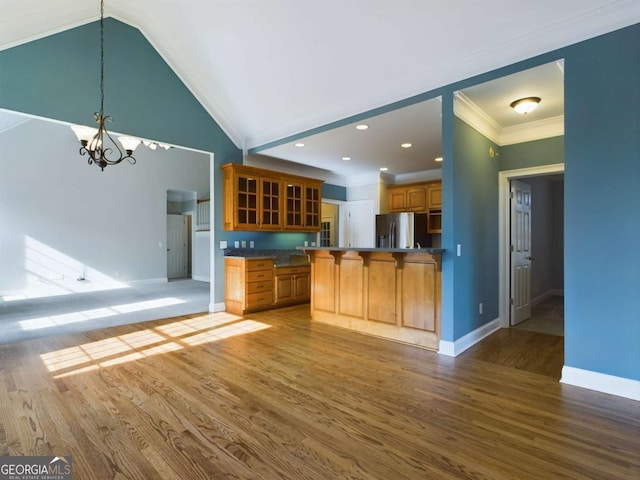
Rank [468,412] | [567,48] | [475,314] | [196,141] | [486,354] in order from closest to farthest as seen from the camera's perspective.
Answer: [468,412]
[567,48]
[486,354]
[475,314]
[196,141]

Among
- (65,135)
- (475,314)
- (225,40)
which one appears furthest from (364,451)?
(65,135)

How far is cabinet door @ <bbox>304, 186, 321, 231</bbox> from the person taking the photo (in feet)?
21.4

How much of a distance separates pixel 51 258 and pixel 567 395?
9254 millimetres

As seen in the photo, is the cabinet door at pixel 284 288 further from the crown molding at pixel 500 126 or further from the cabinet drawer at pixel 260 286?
the crown molding at pixel 500 126

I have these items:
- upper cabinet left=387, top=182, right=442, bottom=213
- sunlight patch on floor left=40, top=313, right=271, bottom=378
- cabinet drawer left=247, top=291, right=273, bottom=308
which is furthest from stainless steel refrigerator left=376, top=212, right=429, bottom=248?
sunlight patch on floor left=40, top=313, right=271, bottom=378

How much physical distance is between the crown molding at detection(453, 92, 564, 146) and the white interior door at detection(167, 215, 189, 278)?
915 cm

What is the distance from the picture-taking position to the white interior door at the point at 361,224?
7426 mm

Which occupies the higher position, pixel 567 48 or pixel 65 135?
pixel 65 135

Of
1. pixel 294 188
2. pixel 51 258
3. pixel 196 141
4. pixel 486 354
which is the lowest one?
pixel 486 354

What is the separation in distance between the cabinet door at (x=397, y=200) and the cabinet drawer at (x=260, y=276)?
3300 millimetres

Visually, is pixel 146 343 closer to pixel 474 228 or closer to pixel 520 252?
pixel 474 228

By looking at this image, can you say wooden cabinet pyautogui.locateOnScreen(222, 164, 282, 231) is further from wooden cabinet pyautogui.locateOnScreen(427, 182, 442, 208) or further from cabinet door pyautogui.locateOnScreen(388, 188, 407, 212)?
wooden cabinet pyautogui.locateOnScreen(427, 182, 442, 208)

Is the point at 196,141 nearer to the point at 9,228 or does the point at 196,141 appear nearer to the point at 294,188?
the point at 294,188

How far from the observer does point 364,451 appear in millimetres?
1832
